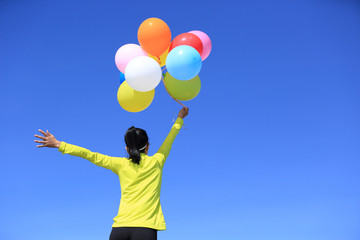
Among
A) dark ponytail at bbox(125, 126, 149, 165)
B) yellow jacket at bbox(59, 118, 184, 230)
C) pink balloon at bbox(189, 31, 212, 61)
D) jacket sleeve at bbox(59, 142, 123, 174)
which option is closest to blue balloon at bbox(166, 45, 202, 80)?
pink balloon at bbox(189, 31, 212, 61)

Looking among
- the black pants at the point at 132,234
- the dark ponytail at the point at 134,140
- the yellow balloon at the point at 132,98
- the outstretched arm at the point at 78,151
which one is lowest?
the black pants at the point at 132,234

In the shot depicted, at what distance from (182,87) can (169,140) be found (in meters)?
1.01

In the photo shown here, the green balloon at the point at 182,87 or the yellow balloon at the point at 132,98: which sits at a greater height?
the green balloon at the point at 182,87

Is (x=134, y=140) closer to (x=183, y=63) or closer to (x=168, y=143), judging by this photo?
(x=168, y=143)

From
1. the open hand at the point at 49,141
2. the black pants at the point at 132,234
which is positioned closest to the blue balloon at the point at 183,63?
the open hand at the point at 49,141

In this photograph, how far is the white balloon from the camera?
410 centimetres

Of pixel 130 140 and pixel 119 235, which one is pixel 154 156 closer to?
pixel 130 140

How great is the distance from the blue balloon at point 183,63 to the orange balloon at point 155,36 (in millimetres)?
→ 458

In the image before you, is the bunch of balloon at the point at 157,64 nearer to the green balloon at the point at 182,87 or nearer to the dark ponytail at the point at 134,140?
the green balloon at the point at 182,87

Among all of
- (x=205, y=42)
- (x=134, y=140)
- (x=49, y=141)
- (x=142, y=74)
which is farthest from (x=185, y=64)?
(x=49, y=141)

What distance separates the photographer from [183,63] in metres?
4.18

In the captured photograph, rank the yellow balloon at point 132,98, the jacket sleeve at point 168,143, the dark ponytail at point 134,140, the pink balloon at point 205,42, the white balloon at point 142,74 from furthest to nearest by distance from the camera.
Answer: the pink balloon at point 205,42 → the yellow balloon at point 132,98 → the white balloon at point 142,74 → the jacket sleeve at point 168,143 → the dark ponytail at point 134,140

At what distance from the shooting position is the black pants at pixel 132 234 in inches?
117

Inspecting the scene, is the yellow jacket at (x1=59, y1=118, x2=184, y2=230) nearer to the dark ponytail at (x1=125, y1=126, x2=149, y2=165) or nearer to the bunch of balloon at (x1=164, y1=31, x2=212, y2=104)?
the dark ponytail at (x1=125, y1=126, x2=149, y2=165)
